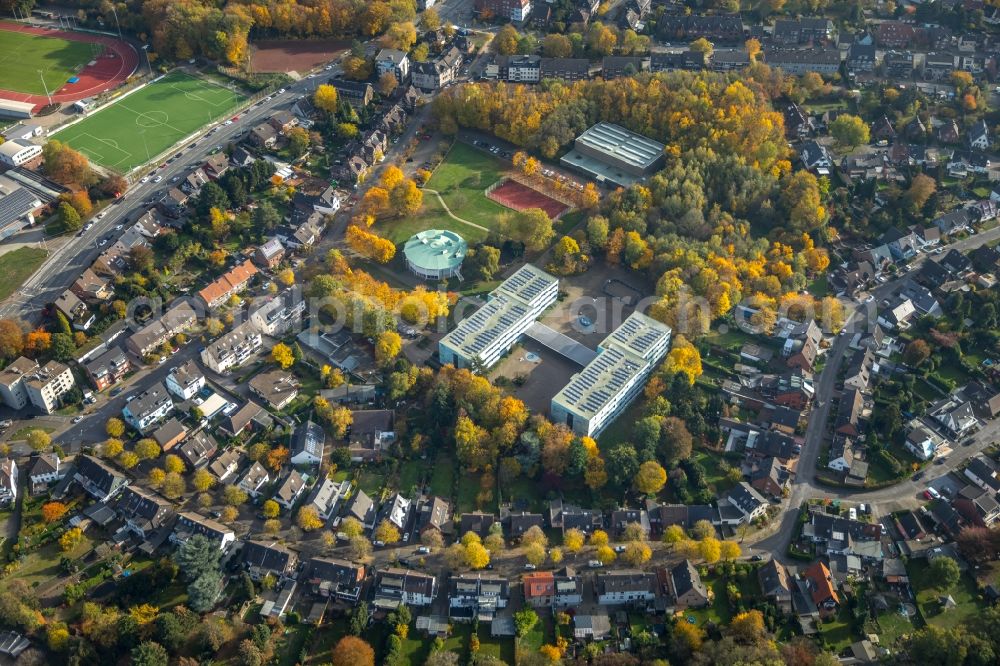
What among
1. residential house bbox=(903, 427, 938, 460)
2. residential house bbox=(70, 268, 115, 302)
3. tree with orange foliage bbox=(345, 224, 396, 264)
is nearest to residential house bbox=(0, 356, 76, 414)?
residential house bbox=(70, 268, 115, 302)

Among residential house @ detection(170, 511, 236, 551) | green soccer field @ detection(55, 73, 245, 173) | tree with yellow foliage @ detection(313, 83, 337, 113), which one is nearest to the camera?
residential house @ detection(170, 511, 236, 551)

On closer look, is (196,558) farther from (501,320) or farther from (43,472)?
(501,320)

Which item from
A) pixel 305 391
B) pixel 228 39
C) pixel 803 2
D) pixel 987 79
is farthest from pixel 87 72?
pixel 987 79

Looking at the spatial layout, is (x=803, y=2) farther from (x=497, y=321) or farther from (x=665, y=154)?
→ (x=497, y=321)

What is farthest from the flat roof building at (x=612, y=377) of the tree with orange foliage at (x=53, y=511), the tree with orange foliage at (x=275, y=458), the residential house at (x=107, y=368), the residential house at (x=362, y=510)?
the tree with orange foliage at (x=53, y=511)

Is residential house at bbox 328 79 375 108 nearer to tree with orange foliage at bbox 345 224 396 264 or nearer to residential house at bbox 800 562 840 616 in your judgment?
tree with orange foliage at bbox 345 224 396 264

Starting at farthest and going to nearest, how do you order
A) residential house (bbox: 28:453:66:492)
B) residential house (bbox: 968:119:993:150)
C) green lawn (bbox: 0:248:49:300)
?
residential house (bbox: 968:119:993:150) < green lawn (bbox: 0:248:49:300) < residential house (bbox: 28:453:66:492)

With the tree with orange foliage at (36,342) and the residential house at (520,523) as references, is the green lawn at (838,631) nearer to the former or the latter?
the residential house at (520,523)
